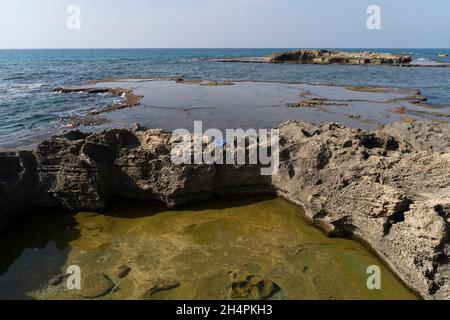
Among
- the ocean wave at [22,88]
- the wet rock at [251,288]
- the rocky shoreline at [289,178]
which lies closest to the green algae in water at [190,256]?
the wet rock at [251,288]

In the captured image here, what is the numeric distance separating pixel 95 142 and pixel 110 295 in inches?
214

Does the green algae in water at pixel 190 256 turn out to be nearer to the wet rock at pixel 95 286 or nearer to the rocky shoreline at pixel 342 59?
the wet rock at pixel 95 286

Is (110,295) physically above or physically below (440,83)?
below

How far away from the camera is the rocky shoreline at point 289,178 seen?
8.38m

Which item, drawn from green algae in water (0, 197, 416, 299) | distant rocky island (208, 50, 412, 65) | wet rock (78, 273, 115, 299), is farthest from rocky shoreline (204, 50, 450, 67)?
wet rock (78, 273, 115, 299)

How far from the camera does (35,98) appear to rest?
108 feet

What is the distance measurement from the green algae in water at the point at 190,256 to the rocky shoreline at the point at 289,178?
511mm

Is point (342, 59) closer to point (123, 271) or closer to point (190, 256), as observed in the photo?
point (190, 256)

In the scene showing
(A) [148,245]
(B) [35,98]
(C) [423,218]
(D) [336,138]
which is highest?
(B) [35,98]

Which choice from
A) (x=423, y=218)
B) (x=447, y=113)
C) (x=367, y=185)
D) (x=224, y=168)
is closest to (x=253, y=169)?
(x=224, y=168)

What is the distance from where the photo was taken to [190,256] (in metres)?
8.24

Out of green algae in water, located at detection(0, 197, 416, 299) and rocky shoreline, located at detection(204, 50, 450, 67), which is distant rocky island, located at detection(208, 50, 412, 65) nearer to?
rocky shoreline, located at detection(204, 50, 450, 67)

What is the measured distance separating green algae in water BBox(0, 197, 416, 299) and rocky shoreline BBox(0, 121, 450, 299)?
511 mm
